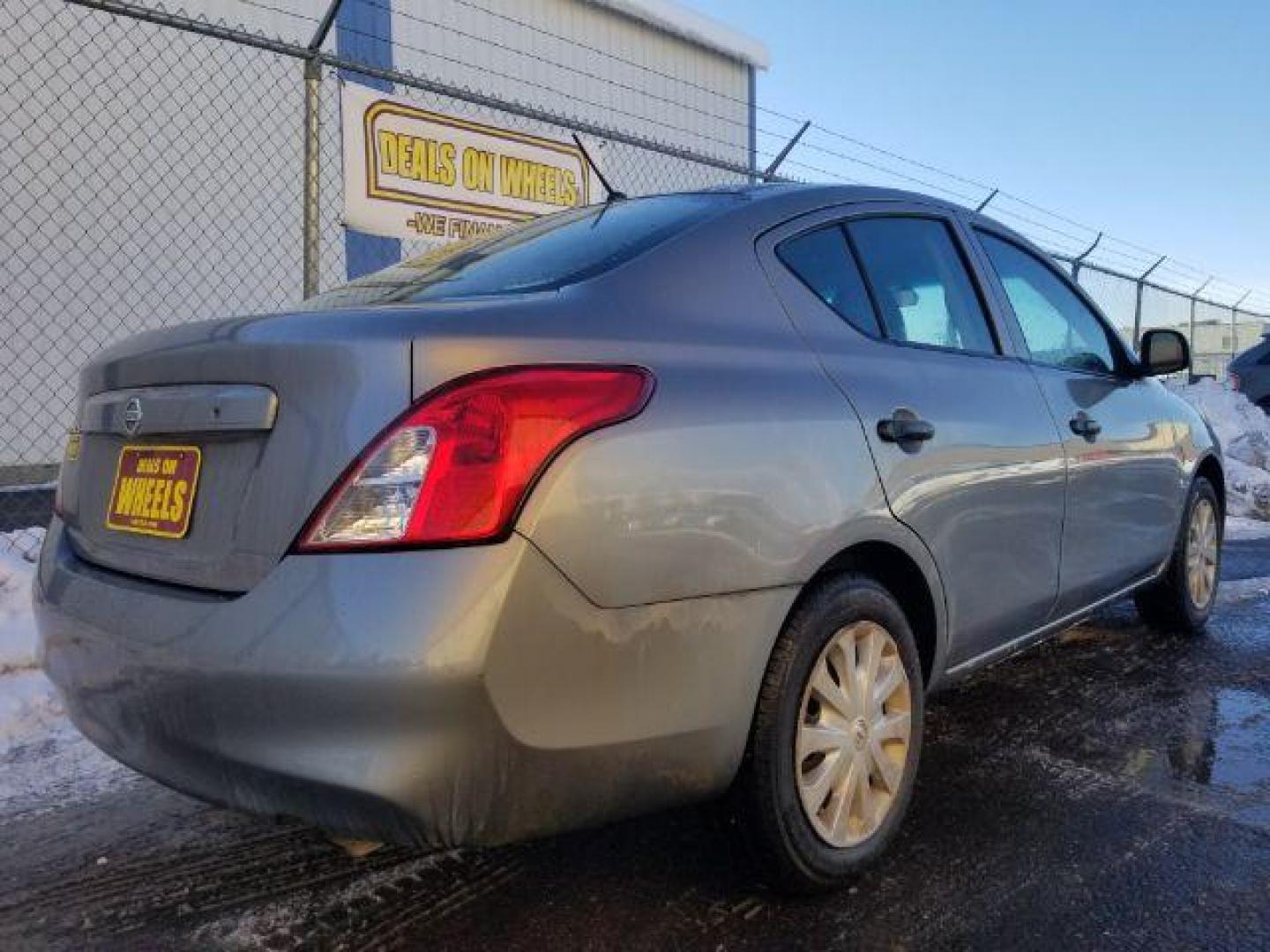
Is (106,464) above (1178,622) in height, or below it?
above

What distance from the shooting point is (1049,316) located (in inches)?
140

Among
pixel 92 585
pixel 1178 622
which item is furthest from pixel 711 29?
pixel 92 585

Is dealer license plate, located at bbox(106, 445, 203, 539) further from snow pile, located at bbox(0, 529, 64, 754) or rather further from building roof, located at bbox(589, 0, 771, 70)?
building roof, located at bbox(589, 0, 771, 70)

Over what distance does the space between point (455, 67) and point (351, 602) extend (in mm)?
10734

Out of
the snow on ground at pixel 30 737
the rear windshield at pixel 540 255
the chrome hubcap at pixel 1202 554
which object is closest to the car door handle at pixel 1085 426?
the chrome hubcap at pixel 1202 554

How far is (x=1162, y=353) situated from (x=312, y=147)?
3.87m

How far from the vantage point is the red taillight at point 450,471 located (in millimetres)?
1642

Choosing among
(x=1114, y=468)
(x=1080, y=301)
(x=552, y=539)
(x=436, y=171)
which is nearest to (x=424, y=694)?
(x=552, y=539)

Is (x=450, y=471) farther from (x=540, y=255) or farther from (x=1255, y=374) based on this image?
(x=1255, y=374)

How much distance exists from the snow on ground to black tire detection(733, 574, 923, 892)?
6.45ft

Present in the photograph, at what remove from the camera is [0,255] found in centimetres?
834

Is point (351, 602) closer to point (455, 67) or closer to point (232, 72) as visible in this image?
point (232, 72)

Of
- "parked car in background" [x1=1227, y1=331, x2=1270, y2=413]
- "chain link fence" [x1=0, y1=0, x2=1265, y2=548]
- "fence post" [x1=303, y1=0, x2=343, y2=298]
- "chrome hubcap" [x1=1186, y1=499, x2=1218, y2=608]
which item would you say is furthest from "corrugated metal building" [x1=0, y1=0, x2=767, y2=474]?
"parked car in background" [x1=1227, y1=331, x2=1270, y2=413]

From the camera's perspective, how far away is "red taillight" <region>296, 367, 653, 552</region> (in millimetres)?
1642
